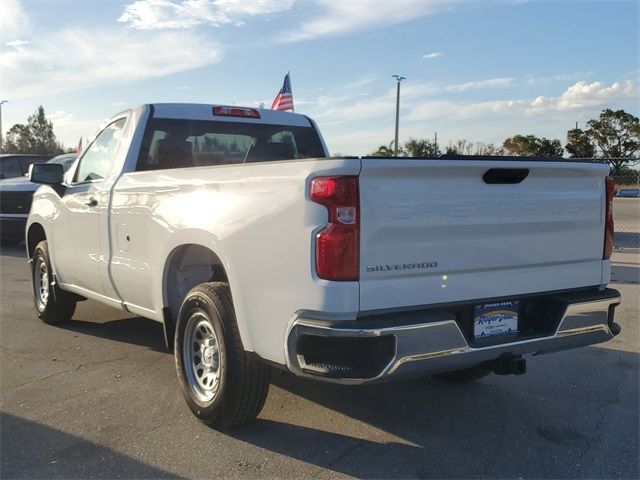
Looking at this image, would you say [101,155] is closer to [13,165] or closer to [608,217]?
[608,217]

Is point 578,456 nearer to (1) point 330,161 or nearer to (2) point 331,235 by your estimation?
(2) point 331,235

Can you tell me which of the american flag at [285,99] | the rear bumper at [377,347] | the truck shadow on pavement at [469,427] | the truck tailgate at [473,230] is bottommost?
the truck shadow on pavement at [469,427]

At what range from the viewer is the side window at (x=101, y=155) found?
511cm

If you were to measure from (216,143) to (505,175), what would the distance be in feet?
8.95

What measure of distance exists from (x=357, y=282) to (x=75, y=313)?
5000 mm

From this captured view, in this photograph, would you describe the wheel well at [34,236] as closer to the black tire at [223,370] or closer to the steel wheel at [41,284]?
the steel wheel at [41,284]

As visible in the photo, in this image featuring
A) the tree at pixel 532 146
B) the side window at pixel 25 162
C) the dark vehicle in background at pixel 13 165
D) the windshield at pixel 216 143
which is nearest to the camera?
the windshield at pixel 216 143

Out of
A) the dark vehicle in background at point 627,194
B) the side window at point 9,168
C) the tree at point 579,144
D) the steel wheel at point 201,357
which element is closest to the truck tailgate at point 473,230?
the steel wheel at point 201,357

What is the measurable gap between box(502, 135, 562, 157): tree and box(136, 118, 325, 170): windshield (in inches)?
1276

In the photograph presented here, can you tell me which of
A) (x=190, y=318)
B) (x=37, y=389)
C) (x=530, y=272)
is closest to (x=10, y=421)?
(x=37, y=389)

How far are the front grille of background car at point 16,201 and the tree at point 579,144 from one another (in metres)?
47.7

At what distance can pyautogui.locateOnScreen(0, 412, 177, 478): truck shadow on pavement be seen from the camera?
10.5ft

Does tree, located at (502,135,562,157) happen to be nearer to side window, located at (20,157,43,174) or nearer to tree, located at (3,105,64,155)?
side window, located at (20,157,43,174)

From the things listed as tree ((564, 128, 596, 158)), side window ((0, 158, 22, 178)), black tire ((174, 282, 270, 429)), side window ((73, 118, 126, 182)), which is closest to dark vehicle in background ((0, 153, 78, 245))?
side window ((0, 158, 22, 178))
